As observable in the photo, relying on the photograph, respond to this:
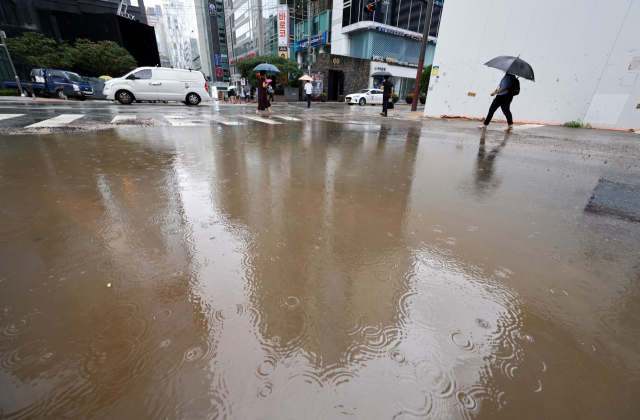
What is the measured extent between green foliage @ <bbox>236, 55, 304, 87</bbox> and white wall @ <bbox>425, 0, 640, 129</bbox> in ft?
60.4

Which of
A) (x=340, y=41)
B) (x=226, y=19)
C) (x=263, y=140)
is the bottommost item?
(x=263, y=140)

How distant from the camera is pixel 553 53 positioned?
9.36 meters

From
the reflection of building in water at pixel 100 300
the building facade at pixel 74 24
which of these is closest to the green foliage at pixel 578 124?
the reflection of building in water at pixel 100 300

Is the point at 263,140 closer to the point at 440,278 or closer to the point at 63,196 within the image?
the point at 63,196

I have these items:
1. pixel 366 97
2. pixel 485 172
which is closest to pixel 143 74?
pixel 485 172

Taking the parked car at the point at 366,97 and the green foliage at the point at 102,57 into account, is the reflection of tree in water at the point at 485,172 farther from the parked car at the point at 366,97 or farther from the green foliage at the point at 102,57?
the green foliage at the point at 102,57

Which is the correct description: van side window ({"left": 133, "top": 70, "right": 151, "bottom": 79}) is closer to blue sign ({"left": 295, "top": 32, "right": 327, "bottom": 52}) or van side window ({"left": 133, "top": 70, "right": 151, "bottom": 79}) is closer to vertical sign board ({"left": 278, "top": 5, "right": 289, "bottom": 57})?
vertical sign board ({"left": 278, "top": 5, "right": 289, "bottom": 57})

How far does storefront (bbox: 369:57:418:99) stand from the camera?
30.8m

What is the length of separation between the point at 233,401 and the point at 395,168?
3114 mm

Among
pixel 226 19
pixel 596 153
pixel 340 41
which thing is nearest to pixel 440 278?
pixel 596 153

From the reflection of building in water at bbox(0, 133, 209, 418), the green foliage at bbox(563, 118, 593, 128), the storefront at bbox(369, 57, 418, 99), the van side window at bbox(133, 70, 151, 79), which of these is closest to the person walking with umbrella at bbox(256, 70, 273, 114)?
the van side window at bbox(133, 70, 151, 79)

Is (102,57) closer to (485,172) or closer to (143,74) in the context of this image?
(143,74)

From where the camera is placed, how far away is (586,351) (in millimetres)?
1021

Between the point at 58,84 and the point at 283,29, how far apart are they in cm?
2303
